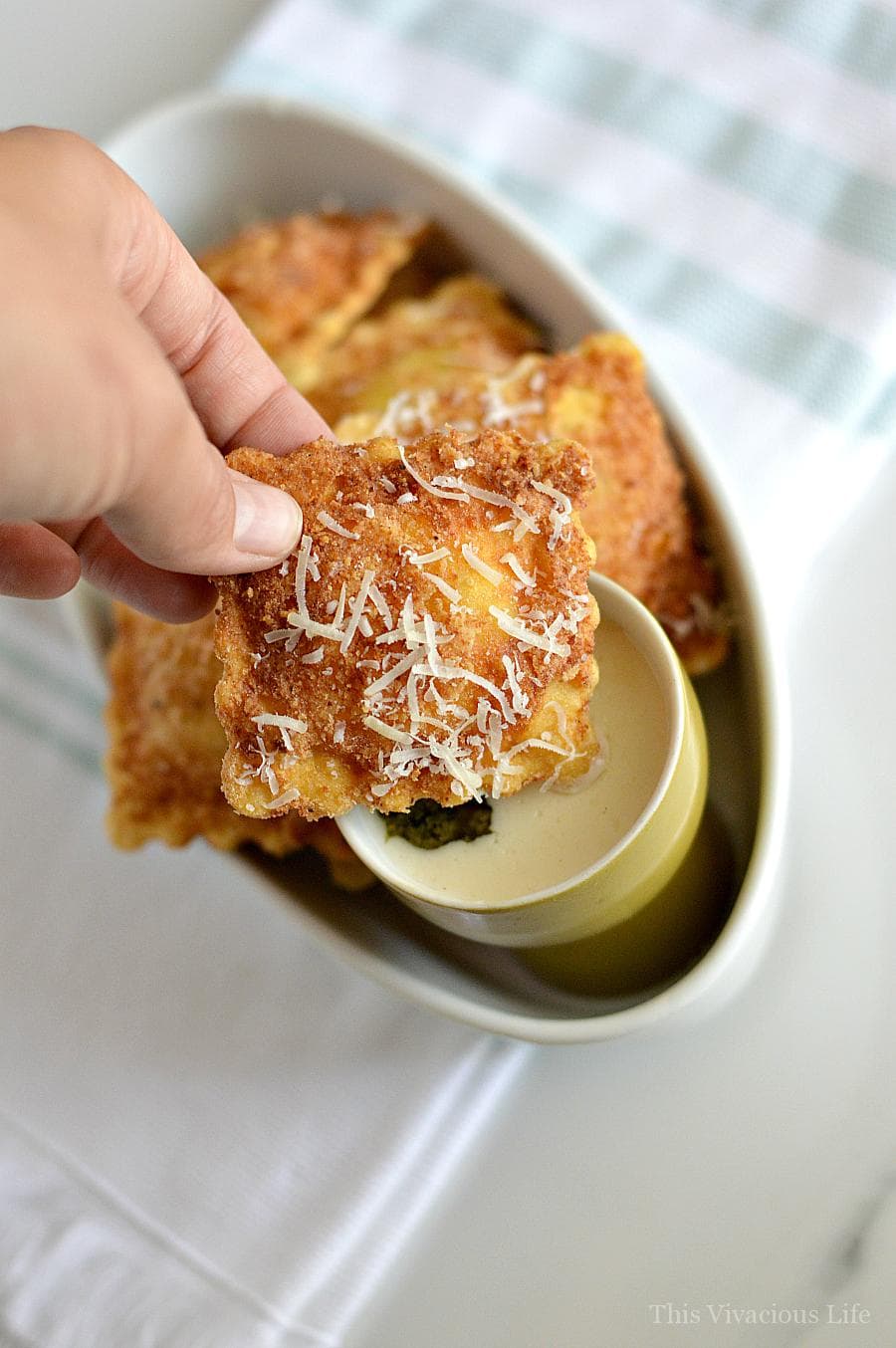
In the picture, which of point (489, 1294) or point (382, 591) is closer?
point (382, 591)

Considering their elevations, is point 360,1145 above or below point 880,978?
below

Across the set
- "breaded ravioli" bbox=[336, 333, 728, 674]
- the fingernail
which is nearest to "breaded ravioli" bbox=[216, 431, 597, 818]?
the fingernail

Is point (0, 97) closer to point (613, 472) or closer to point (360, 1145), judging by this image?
point (613, 472)

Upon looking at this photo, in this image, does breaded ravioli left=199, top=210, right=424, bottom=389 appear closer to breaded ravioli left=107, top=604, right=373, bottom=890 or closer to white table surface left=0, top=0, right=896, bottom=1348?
breaded ravioli left=107, top=604, right=373, bottom=890

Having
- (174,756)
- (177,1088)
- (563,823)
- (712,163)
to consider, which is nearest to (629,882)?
(563,823)

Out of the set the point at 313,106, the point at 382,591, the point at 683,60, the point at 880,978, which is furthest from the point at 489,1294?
the point at 683,60

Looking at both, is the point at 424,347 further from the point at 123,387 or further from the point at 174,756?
the point at 123,387

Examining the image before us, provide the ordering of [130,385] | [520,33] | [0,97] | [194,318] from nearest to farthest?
[130,385]
[194,318]
[520,33]
[0,97]

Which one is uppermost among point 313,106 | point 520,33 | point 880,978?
point 520,33

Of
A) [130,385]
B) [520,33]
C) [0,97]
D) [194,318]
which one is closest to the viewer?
[130,385]
